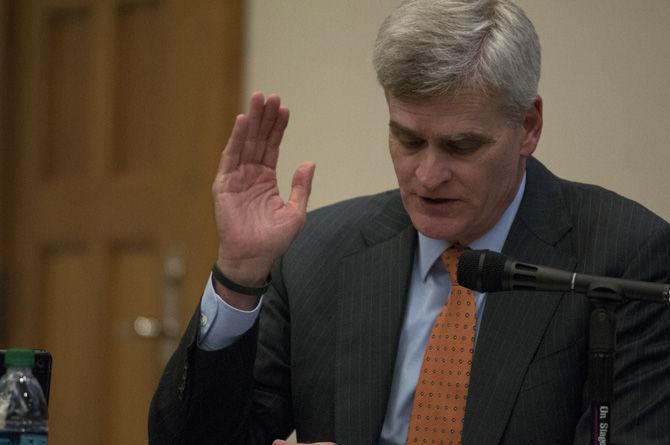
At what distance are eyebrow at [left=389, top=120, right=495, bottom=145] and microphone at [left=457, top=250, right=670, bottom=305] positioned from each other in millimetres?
508

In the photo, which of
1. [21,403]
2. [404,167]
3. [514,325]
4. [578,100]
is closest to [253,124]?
[404,167]

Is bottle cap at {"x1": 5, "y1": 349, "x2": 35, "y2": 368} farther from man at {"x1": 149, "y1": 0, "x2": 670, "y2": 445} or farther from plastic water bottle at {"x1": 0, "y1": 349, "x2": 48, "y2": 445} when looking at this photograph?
man at {"x1": 149, "y1": 0, "x2": 670, "y2": 445}

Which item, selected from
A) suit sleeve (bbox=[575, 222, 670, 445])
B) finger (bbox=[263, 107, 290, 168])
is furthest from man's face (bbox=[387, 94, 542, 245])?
suit sleeve (bbox=[575, 222, 670, 445])

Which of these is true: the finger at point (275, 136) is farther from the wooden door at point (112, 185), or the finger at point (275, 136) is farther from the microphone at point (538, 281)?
the wooden door at point (112, 185)

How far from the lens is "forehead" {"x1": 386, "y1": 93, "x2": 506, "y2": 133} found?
2324mm

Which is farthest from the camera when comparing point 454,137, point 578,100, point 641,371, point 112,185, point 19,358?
point 112,185

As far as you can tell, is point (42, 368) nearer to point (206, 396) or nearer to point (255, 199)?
point (206, 396)

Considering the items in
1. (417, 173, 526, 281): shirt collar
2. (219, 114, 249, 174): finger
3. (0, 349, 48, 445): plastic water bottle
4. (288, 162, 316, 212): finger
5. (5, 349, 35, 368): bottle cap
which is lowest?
(0, 349, 48, 445): plastic water bottle

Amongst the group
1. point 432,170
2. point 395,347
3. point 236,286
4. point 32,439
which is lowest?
point 32,439

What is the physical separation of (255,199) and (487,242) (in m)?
0.48

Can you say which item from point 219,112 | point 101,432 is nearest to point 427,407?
point 219,112

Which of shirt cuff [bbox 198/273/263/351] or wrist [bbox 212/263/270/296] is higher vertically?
wrist [bbox 212/263/270/296]

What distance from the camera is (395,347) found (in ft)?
8.01

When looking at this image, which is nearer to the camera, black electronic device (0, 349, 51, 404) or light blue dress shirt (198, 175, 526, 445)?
black electronic device (0, 349, 51, 404)
